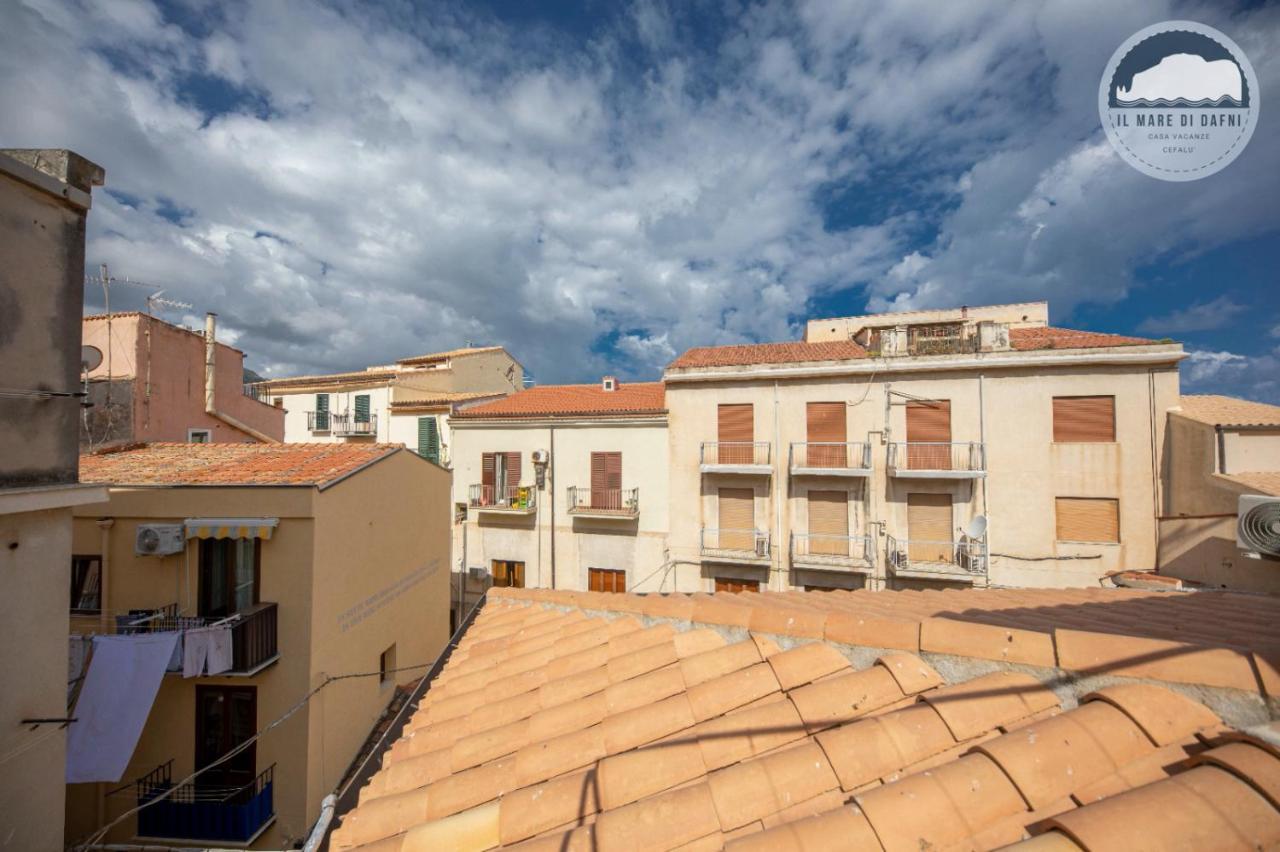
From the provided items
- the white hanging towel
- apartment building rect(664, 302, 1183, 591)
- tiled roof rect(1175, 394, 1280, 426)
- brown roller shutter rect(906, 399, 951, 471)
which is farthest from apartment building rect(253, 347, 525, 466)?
tiled roof rect(1175, 394, 1280, 426)

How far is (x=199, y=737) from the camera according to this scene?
876 cm

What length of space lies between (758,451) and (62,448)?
47.7ft

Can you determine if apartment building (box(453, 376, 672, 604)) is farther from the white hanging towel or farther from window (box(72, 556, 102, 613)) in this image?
the white hanging towel

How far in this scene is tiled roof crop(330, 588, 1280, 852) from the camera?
1.80 m

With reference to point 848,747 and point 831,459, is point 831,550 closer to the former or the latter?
point 831,459

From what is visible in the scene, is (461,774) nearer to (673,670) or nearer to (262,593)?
(673,670)

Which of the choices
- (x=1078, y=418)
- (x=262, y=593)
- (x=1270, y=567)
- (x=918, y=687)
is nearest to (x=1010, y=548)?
(x=1078, y=418)

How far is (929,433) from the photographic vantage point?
1462cm

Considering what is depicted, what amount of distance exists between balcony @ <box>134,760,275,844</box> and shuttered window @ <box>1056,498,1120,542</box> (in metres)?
18.9

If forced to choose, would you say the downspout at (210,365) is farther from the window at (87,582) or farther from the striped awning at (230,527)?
the striped awning at (230,527)

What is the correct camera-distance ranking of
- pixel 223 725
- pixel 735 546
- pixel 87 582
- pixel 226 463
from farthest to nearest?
pixel 735 546
pixel 226 463
pixel 87 582
pixel 223 725

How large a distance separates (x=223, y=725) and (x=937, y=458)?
58.0 feet

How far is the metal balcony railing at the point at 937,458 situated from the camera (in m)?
13.9

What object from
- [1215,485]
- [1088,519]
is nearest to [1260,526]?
[1215,485]
